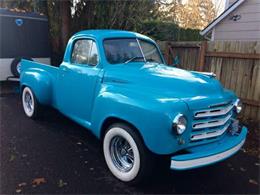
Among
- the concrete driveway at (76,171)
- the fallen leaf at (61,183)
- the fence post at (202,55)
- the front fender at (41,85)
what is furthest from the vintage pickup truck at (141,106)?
the fence post at (202,55)

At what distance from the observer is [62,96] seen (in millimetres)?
5031

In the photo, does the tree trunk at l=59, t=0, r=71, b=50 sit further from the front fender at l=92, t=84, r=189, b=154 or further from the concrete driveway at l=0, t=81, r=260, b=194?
the front fender at l=92, t=84, r=189, b=154

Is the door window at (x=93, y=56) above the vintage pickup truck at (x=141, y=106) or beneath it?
above

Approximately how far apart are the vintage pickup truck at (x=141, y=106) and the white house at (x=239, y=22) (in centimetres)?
474

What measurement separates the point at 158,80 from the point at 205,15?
2040 centimetres

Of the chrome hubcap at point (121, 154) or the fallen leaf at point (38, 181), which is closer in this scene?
the fallen leaf at point (38, 181)

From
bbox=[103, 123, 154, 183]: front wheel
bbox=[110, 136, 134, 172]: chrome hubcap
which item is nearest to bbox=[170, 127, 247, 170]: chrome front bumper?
bbox=[103, 123, 154, 183]: front wheel

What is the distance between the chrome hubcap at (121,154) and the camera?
3.56m

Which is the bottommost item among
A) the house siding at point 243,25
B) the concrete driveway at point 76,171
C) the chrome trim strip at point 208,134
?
the concrete driveway at point 76,171

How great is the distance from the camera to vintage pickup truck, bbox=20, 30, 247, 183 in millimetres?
3061

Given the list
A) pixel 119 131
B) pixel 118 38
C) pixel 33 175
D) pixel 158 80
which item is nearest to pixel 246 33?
pixel 118 38

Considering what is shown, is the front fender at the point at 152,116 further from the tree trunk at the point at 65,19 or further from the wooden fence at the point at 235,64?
the tree trunk at the point at 65,19

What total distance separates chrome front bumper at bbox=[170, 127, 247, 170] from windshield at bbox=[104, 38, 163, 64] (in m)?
1.81

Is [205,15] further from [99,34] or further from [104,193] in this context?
[104,193]
